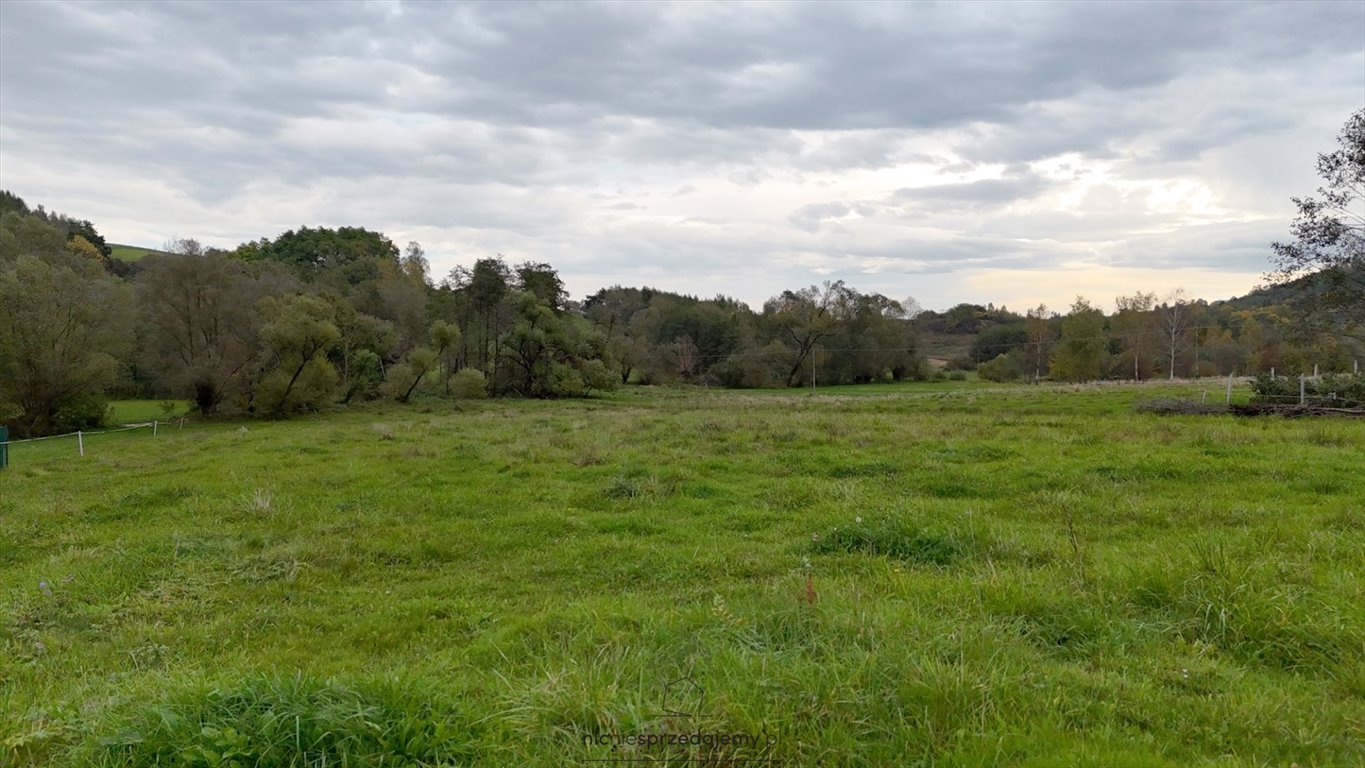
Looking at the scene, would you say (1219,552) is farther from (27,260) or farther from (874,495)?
(27,260)

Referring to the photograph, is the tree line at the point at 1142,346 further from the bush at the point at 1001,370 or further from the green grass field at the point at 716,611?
the green grass field at the point at 716,611

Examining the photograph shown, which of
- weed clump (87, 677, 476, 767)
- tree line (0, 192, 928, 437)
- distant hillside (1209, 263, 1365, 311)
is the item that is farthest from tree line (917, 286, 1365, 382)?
weed clump (87, 677, 476, 767)

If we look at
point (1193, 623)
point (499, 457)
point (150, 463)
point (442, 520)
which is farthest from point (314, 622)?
point (150, 463)

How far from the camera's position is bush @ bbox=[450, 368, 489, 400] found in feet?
163

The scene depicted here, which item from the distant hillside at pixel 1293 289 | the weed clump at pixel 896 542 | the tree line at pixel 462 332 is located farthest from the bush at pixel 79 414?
the distant hillside at pixel 1293 289

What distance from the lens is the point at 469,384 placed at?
163 ft

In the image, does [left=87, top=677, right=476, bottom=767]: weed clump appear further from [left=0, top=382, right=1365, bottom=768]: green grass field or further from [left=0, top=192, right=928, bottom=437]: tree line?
[left=0, top=192, right=928, bottom=437]: tree line

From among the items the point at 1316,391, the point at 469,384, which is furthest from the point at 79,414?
the point at 1316,391

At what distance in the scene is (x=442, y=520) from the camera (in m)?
10.2

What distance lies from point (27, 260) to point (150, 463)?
2046 centimetres

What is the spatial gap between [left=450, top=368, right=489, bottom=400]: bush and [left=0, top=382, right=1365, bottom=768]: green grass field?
35470 mm

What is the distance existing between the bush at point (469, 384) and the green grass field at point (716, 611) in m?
35.5

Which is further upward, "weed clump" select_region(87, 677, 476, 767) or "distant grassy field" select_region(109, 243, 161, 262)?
"distant grassy field" select_region(109, 243, 161, 262)

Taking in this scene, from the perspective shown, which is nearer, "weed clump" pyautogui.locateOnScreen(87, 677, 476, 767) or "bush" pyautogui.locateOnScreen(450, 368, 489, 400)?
"weed clump" pyautogui.locateOnScreen(87, 677, 476, 767)
